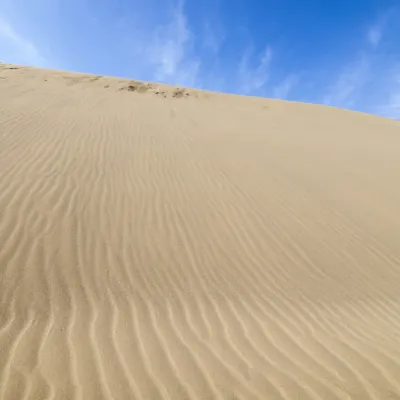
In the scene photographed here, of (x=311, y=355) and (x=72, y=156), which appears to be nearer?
(x=311, y=355)

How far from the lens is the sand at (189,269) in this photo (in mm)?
2627

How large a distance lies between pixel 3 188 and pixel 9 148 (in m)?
2.28

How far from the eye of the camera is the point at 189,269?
4258 millimetres

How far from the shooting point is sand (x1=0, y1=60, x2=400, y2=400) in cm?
263

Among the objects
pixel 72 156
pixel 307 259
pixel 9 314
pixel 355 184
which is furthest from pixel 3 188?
pixel 355 184

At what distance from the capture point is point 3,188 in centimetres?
536

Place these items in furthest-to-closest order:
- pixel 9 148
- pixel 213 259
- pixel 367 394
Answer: pixel 9 148 → pixel 213 259 → pixel 367 394

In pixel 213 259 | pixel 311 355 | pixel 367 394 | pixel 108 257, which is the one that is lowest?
pixel 367 394

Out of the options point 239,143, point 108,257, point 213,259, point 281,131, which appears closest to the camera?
point 108,257

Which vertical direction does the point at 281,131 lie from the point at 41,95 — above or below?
below

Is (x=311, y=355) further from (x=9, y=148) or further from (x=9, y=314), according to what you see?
(x=9, y=148)

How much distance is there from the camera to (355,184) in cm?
821

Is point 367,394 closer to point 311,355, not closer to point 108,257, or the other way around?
point 311,355

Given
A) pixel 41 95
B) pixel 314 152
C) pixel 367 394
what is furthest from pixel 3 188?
pixel 41 95
